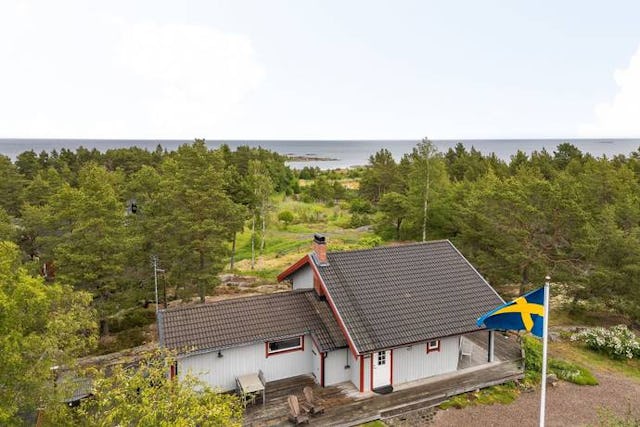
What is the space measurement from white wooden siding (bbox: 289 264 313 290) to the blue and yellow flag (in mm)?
10363

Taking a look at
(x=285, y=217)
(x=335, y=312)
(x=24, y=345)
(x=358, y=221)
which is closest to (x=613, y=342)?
(x=335, y=312)

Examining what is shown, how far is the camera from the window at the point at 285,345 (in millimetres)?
18375

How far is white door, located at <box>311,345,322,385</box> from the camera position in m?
18.3

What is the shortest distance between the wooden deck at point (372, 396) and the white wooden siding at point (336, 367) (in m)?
0.31

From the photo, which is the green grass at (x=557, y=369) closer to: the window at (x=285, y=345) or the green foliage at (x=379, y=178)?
the window at (x=285, y=345)

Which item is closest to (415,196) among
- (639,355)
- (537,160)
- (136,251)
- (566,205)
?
(566,205)

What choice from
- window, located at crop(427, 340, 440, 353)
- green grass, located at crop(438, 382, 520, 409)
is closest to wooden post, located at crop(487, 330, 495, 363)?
green grass, located at crop(438, 382, 520, 409)

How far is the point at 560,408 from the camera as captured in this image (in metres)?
17.1

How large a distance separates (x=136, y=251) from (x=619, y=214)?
3112cm

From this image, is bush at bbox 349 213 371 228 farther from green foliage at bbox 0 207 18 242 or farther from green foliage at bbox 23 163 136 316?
green foliage at bbox 0 207 18 242

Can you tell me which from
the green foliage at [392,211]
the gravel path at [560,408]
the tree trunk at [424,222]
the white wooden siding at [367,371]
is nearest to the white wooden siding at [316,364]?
the white wooden siding at [367,371]

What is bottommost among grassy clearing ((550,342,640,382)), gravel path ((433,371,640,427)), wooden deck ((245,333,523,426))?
grassy clearing ((550,342,640,382))

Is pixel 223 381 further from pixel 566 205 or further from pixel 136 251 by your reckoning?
pixel 566 205

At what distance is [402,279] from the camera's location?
68.1 feet
